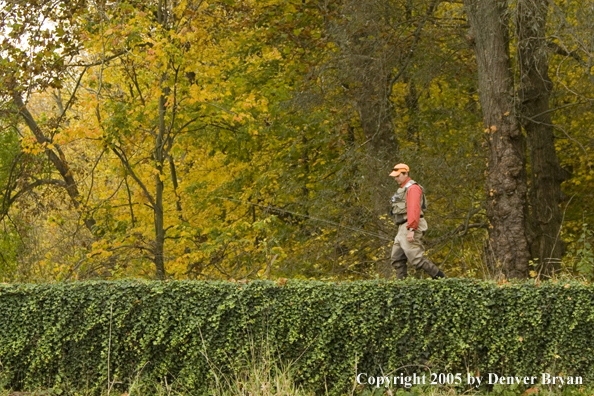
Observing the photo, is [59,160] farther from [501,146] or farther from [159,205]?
[501,146]

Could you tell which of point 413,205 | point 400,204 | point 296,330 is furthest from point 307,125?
point 296,330

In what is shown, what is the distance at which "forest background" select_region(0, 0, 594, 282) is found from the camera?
11.8m

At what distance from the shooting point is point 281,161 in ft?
58.0

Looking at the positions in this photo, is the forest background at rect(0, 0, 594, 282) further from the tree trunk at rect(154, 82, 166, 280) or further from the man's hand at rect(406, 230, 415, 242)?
the man's hand at rect(406, 230, 415, 242)

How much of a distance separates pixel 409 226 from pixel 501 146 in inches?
109

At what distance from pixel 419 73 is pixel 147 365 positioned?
811cm

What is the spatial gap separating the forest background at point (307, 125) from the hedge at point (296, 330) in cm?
→ 339

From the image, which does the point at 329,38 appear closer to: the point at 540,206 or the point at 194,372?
the point at 540,206

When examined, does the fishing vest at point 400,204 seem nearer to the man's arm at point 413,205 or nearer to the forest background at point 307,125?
the man's arm at point 413,205

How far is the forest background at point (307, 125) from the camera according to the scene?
1177cm

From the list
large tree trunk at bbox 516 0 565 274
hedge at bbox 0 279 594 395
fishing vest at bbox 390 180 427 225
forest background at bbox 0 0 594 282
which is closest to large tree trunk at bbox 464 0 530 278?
forest background at bbox 0 0 594 282

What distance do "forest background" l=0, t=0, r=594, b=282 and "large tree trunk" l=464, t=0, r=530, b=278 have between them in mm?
25

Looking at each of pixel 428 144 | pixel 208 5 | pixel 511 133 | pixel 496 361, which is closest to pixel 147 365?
pixel 496 361

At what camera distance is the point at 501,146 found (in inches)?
439
